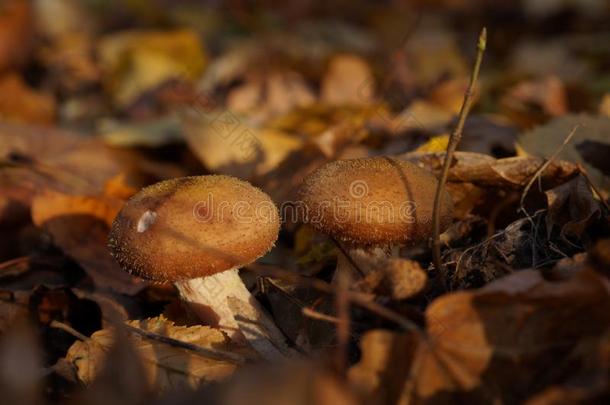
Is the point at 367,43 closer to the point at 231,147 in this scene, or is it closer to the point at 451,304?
the point at 231,147

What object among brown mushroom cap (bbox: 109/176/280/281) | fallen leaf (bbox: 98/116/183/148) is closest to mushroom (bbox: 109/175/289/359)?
brown mushroom cap (bbox: 109/176/280/281)

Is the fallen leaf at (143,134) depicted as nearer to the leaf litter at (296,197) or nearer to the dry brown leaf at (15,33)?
the leaf litter at (296,197)

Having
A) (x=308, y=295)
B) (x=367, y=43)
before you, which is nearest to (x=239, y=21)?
(x=367, y=43)

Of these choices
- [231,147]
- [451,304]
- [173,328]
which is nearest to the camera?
[451,304]

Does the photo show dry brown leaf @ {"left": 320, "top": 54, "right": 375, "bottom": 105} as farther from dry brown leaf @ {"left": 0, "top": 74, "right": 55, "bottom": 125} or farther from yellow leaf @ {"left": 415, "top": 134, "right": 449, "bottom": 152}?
dry brown leaf @ {"left": 0, "top": 74, "right": 55, "bottom": 125}

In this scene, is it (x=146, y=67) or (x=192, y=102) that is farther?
(x=146, y=67)
